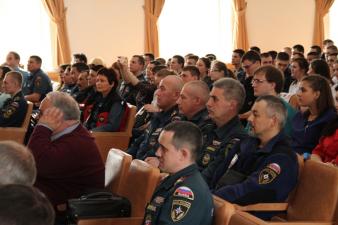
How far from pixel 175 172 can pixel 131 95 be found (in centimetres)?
463

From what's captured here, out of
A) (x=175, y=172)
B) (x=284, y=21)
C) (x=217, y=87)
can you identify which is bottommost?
(x=175, y=172)

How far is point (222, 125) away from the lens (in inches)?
150

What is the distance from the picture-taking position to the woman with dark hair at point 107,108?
6059 mm

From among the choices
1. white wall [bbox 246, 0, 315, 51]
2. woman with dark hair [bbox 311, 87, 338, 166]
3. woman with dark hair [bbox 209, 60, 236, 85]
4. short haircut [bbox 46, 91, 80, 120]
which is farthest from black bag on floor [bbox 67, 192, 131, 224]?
white wall [bbox 246, 0, 315, 51]

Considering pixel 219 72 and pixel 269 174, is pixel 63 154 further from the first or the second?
pixel 219 72

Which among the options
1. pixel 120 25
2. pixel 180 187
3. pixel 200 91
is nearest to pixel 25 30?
pixel 120 25

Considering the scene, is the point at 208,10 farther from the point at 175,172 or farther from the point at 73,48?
the point at 175,172

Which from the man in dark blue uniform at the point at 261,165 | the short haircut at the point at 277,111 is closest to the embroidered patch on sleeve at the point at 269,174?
the man in dark blue uniform at the point at 261,165

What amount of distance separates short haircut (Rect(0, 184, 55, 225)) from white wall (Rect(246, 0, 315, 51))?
13273mm

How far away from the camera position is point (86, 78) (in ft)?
26.3

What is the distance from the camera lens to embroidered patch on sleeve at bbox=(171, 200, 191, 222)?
2459 millimetres

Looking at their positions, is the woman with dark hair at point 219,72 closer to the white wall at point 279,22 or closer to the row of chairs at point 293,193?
the row of chairs at point 293,193

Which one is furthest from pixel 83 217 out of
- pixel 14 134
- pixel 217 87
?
pixel 14 134

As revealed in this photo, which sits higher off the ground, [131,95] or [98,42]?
[98,42]
